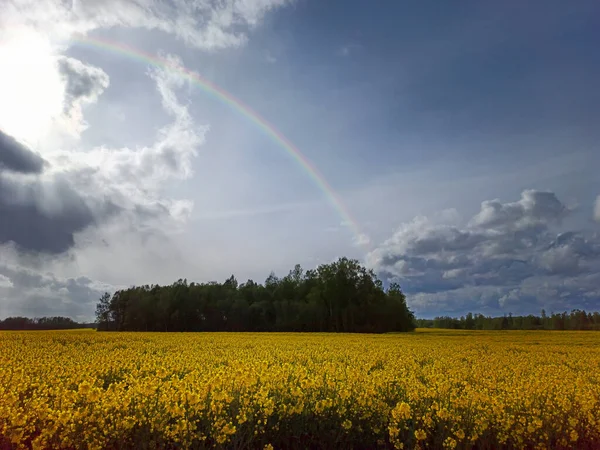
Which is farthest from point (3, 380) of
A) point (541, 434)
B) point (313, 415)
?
point (541, 434)

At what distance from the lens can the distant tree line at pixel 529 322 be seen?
4033 inches

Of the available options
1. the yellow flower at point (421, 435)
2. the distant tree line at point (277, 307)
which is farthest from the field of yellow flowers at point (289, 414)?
the distant tree line at point (277, 307)

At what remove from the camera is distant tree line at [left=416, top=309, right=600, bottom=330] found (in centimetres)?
10244

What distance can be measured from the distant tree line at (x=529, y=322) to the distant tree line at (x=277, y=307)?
40.0 meters

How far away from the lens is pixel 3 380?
9398 mm

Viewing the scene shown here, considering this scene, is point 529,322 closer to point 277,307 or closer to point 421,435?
point 277,307

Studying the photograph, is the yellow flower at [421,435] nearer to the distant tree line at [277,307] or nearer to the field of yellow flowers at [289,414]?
the field of yellow flowers at [289,414]

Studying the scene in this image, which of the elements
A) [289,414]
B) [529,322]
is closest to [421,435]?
[289,414]

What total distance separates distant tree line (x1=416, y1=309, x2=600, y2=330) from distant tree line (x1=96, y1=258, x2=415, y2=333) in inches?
1577

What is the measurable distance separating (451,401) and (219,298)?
260ft

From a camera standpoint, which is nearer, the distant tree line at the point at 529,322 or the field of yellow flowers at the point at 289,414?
the field of yellow flowers at the point at 289,414

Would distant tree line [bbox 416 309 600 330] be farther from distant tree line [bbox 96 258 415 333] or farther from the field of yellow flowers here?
the field of yellow flowers

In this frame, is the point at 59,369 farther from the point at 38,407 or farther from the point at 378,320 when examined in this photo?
the point at 378,320

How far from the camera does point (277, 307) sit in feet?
249
